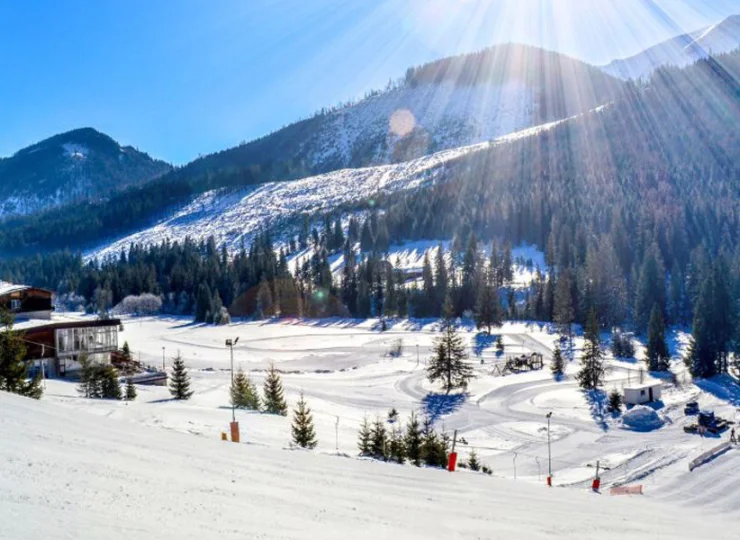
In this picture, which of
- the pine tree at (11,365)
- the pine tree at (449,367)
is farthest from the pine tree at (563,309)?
the pine tree at (11,365)

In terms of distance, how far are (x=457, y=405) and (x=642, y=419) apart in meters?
14.0

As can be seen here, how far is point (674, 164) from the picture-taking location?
160000 millimetres

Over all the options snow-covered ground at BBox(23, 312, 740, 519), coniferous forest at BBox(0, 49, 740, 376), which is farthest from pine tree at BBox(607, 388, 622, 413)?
coniferous forest at BBox(0, 49, 740, 376)

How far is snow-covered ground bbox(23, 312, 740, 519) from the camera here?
2497 centimetres

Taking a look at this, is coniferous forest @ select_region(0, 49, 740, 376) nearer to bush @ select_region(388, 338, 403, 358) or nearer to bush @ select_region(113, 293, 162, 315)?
bush @ select_region(113, 293, 162, 315)

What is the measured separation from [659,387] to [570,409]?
8.41 m

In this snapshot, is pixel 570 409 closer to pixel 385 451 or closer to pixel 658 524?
pixel 385 451

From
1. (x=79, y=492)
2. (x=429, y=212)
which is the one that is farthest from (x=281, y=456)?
(x=429, y=212)

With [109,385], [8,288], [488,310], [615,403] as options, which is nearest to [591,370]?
[615,403]

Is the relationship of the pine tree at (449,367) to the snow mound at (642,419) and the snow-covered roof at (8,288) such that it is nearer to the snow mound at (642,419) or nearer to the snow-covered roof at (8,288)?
the snow mound at (642,419)

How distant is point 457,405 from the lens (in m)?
48.4

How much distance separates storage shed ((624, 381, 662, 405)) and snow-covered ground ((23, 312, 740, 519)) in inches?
50.1

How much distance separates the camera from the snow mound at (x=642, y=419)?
40.8 meters

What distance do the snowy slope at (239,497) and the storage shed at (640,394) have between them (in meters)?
32.5
